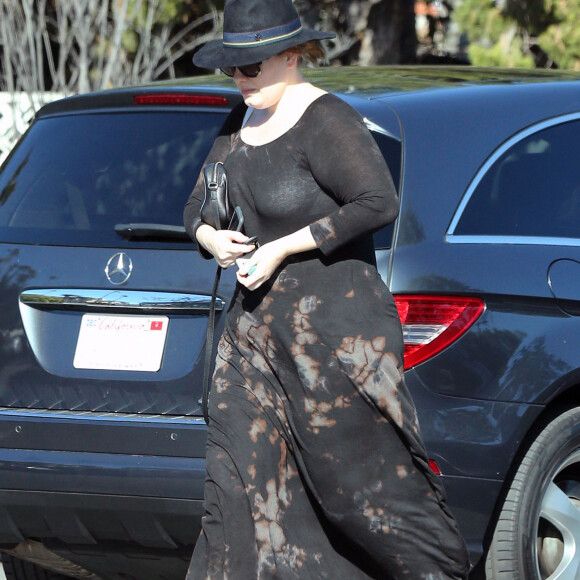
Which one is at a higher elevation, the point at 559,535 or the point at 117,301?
the point at 117,301

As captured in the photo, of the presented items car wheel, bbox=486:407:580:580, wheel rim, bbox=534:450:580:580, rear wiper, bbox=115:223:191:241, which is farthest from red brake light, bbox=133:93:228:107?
wheel rim, bbox=534:450:580:580

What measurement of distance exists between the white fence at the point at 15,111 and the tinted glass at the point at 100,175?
5765mm

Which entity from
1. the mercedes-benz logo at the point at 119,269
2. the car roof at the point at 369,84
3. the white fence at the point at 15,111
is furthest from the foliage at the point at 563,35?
the mercedes-benz logo at the point at 119,269

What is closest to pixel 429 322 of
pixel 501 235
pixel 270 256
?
pixel 501 235

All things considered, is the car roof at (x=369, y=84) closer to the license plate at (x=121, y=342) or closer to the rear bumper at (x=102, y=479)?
the license plate at (x=121, y=342)

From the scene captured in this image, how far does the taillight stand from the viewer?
10.9 ft

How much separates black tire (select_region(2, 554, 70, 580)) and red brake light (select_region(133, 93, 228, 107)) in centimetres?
164

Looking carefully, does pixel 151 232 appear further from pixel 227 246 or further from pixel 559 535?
pixel 559 535

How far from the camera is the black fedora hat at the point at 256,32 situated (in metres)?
3.02

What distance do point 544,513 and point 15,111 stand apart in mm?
7311

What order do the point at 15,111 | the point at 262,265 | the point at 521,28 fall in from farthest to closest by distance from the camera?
the point at 521,28 < the point at 15,111 < the point at 262,265

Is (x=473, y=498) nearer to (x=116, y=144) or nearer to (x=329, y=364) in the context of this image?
(x=329, y=364)

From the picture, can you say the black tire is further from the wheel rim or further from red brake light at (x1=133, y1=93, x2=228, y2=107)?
the wheel rim

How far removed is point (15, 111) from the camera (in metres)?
9.99
